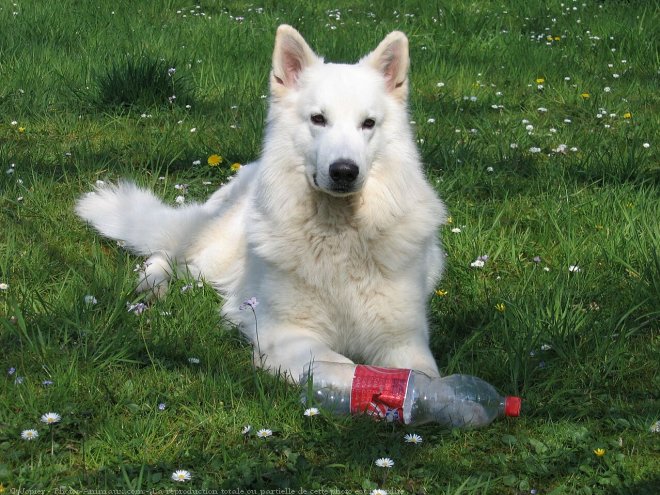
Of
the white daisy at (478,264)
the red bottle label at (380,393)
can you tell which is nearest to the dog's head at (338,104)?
the red bottle label at (380,393)

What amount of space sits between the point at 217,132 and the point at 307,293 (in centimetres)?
244

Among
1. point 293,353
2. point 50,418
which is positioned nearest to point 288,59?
point 293,353

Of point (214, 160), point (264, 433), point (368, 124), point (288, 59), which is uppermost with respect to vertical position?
point (288, 59)

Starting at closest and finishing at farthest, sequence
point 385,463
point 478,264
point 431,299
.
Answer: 1. point 385,463
2. point 431,299
3. point 478,264

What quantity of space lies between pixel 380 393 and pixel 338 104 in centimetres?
114

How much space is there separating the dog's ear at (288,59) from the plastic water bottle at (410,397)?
1249 millimetres

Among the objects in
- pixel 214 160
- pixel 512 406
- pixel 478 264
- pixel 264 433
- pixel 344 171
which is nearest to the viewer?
pixel 264 433

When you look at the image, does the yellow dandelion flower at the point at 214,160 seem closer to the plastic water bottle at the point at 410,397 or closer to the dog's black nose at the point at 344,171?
the dog's black nose at the point at 344,171

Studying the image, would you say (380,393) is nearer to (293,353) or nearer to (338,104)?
(293,353)

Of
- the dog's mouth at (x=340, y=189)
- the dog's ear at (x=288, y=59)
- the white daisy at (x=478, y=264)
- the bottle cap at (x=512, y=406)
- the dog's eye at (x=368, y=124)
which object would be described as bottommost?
the white daisy at (x=478, y=264)

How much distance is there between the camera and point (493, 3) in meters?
8.59

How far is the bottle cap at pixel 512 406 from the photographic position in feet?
9.52

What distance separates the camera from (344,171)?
10.5 feet

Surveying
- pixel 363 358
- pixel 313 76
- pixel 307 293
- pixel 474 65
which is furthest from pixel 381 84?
pixel 474 65
